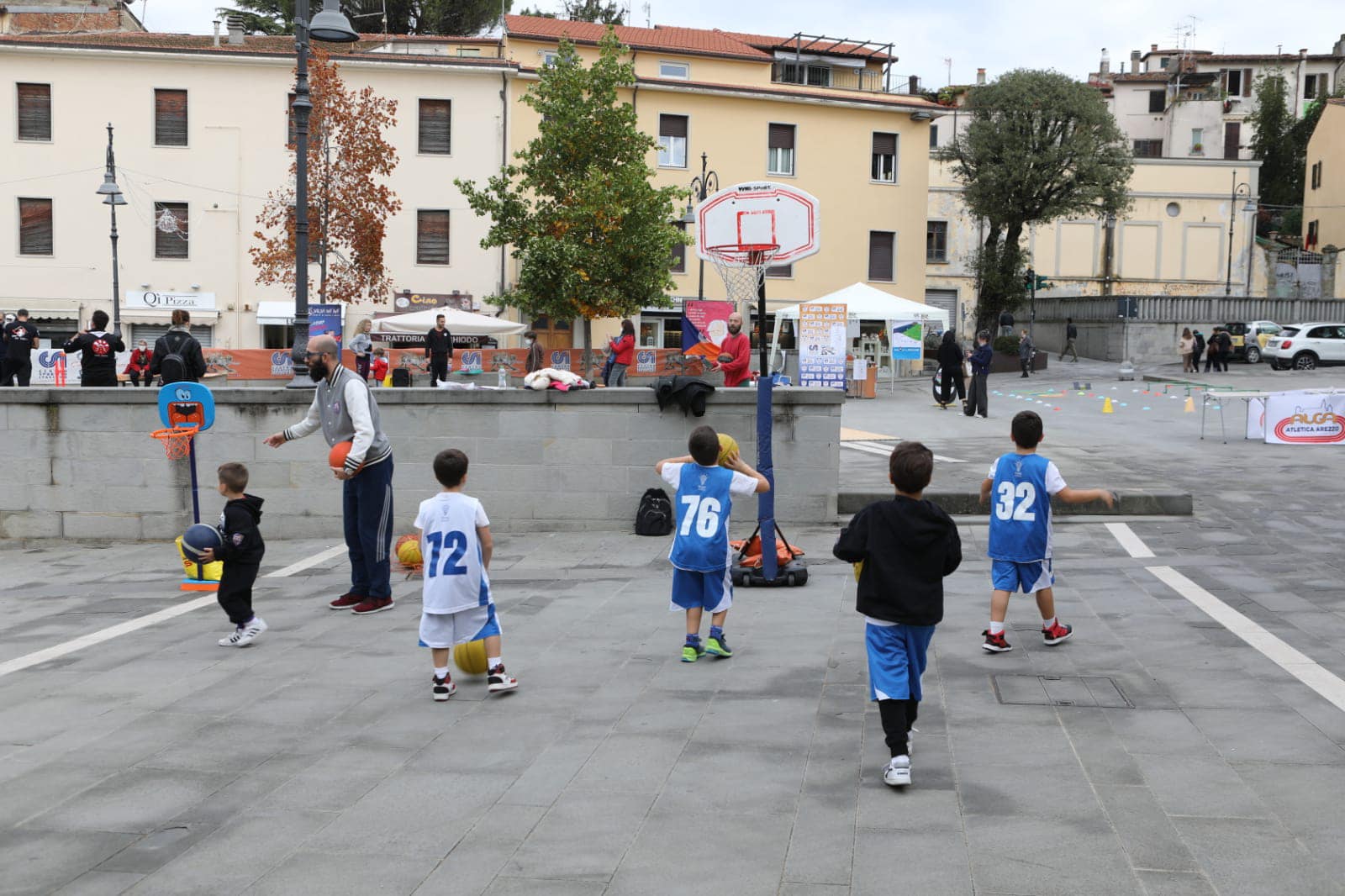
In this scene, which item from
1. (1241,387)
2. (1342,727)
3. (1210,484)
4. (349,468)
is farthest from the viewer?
(1241,387)

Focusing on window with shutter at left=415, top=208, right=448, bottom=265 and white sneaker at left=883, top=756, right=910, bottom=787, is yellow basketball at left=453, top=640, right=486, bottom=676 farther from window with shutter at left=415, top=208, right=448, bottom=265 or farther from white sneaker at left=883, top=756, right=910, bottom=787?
window with shutter at left=415, top=208, right=448, bottom=265

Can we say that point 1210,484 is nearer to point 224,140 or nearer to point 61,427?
point 61,427

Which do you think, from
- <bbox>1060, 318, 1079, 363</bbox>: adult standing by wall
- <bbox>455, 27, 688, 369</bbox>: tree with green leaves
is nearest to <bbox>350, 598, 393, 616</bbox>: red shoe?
<bbox>455, 27, 688, 369</bbox>: tree with green leaves

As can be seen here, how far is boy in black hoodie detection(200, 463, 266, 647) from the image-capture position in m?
7.69

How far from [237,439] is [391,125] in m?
27.1

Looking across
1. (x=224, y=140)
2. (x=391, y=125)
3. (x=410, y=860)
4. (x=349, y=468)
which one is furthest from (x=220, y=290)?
(x=410, y=860)

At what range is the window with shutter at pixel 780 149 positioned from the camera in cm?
4288

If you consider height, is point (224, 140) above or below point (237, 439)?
above

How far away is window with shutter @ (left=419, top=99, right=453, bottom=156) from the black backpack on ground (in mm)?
29261

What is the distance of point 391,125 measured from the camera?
3753 cm

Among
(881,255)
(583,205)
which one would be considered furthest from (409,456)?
(881,255)

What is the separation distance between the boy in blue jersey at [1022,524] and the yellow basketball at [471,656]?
9.50ft

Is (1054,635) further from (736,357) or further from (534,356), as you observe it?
(534,356)

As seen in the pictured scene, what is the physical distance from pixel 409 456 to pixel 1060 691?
25.3ft
